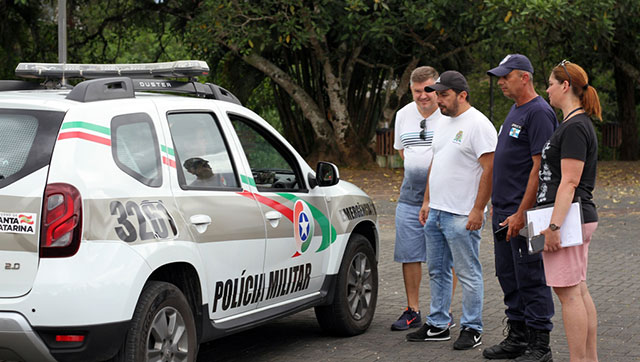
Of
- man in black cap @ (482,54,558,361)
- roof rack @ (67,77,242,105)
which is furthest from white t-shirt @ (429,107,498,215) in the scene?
roof rack @ (67,77,242,105)

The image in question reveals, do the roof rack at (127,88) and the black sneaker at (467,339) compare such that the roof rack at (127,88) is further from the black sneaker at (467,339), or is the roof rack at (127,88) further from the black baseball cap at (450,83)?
the black sneaker at (467,339)

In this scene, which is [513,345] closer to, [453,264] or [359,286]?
[453,264]

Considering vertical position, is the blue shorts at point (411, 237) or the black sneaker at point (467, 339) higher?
the blue shorts at point (411, 237)

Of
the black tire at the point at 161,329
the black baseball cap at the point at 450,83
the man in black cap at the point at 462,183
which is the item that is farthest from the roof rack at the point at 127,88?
the man in black cap at the point at 462,183

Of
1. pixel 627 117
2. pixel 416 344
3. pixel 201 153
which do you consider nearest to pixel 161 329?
pixel 201 153

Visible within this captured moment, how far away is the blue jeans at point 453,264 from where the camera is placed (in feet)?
21.6

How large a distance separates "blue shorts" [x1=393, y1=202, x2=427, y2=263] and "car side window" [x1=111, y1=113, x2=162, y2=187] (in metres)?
2.76

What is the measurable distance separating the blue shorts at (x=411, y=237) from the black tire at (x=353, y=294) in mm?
254

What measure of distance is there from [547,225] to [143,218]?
2.35 meters

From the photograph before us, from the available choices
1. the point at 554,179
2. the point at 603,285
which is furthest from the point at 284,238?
the point at 603,285

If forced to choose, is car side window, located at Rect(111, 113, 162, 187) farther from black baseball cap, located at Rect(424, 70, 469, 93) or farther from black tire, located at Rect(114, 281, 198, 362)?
black baseball cap, located at Rect(424, 70, 469, 93)

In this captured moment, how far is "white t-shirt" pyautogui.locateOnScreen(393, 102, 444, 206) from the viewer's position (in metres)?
7.17

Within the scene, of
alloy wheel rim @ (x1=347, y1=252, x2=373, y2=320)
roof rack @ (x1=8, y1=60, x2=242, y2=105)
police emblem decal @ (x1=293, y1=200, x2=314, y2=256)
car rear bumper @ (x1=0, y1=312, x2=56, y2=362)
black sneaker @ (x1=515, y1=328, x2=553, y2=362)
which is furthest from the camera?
alloy wheel rim @ (x1=347, y1=252, x2=373, y2=320)

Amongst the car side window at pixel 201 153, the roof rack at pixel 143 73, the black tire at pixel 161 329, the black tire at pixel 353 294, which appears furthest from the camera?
the black tire at pixel 353 294
